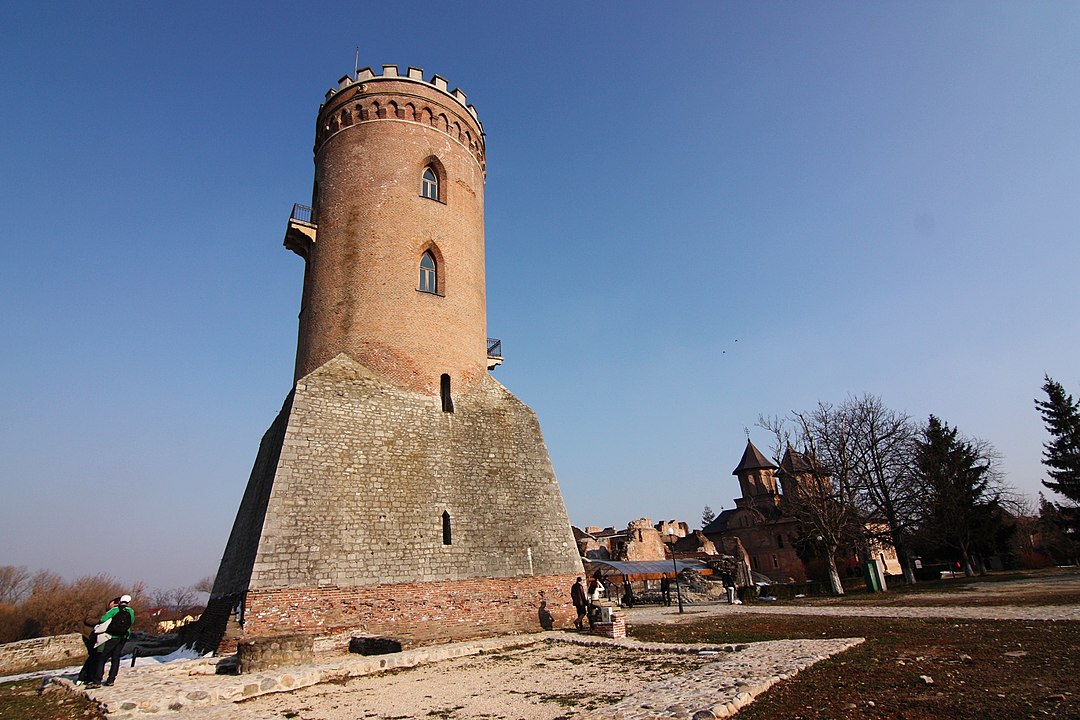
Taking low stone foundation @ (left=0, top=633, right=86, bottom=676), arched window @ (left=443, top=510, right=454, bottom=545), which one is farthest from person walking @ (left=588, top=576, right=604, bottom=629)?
low stone foundation @ (left=0, top=633, right=86, bottom=676)

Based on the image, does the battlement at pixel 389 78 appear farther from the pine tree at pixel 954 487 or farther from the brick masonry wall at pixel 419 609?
the pine tree at pixel 954 487

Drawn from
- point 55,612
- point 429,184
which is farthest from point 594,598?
point 55,612

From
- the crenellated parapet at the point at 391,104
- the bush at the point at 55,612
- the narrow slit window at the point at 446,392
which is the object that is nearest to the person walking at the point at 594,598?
the narrow slit window at the point at 446,392

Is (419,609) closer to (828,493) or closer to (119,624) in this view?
(119,624)

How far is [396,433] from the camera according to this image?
14.7m

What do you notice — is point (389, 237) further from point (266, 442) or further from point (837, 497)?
point (837, 497)

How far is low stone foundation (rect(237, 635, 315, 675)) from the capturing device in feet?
31.9

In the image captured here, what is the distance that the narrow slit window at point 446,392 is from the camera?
1611cm

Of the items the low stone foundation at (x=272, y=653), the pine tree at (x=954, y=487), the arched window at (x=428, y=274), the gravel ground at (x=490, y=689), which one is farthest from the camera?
the pine tree at (x=954, y=487)

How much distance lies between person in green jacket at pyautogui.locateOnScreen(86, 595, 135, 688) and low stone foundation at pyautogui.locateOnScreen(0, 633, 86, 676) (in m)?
8.53

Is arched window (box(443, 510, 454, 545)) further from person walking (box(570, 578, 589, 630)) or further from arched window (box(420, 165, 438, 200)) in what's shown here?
arched window (box(420, 165, 438, 200))

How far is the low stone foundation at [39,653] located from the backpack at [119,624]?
8613mm

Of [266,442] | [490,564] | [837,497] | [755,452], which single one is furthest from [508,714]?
[755,452]

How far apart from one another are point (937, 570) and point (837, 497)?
71.3 ft
